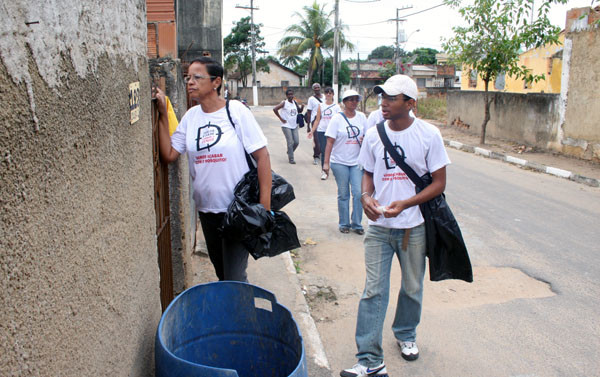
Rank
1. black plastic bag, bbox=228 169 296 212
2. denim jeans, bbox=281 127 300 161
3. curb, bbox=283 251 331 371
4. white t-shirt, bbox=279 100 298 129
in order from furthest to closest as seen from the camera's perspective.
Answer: denim jeans, bbox=281 127 300 161 < white t-shirt, bbox=279 100 298 129 < curb, bbox=283 251 331 371 < black plastic bag, bbox=228 169 296 212

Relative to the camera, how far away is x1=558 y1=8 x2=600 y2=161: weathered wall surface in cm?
1223

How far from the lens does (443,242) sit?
3.46 meters

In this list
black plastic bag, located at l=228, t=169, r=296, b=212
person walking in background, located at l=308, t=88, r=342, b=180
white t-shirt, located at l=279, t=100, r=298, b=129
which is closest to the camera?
black plastic bag, located at l=228, t=169, r=296, b=212

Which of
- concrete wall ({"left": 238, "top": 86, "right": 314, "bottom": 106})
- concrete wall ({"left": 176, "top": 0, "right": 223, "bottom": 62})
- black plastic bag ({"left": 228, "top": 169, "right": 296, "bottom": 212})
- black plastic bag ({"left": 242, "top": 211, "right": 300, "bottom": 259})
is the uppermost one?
concrete wall ({"left": 176, "top": 0, "right": 223, "bottom": 62})

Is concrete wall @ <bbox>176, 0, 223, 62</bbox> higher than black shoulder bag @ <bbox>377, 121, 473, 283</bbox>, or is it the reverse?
concrete wall @ <bbox>176, 0, 223, 62</bbox>

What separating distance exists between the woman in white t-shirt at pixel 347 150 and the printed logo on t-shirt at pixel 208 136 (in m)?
3.50

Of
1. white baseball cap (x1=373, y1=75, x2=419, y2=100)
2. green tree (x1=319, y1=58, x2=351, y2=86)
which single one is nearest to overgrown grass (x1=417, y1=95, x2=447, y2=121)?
white baseball cap (x1=373, y1=75, x2=419, y2=100)

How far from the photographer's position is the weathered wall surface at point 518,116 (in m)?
14.1

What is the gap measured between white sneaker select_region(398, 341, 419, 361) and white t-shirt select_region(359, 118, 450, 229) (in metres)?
0.94

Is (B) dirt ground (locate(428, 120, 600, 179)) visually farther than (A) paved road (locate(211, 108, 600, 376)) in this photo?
Yes

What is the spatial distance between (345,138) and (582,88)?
8.40m

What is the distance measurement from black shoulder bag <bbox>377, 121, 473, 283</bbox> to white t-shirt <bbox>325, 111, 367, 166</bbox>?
3.26m

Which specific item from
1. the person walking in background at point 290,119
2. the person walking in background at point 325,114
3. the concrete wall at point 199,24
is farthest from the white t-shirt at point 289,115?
the concrete wall at point 199,24

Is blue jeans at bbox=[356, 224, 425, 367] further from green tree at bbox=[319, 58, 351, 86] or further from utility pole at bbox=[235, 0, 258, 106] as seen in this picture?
green tree at bbox=[319, 58, 351, 86]
